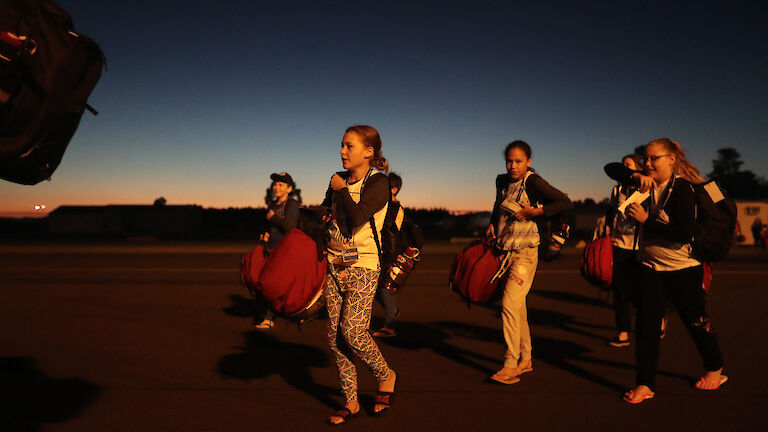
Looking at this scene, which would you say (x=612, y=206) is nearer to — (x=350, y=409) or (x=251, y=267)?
(x=350, y=409)

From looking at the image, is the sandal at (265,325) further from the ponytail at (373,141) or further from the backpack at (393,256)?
the ponytail at (373,141)

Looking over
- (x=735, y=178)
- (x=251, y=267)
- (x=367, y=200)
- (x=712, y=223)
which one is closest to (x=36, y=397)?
(x=251, y=267)

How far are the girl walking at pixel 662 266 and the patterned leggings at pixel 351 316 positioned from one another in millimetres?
2039

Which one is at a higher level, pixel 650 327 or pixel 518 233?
pixel 518 233

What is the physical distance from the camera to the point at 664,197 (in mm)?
4074

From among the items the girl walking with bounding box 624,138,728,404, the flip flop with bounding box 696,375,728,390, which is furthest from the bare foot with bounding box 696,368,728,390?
the girl walking with bounding box 624,138,728,404

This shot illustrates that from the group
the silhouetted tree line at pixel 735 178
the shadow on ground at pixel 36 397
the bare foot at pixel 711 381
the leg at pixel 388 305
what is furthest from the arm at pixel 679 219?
the silhouetted tree line at pixel 735 178

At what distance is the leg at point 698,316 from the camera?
4047 millimetres

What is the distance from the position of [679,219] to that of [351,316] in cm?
251

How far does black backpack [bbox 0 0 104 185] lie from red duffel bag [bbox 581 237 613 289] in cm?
535

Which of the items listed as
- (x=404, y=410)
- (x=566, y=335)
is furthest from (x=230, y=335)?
(x=566, y=335)

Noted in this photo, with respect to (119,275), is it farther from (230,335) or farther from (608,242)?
(608,242)

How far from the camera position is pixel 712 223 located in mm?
3947

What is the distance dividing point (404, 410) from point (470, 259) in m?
1.51
